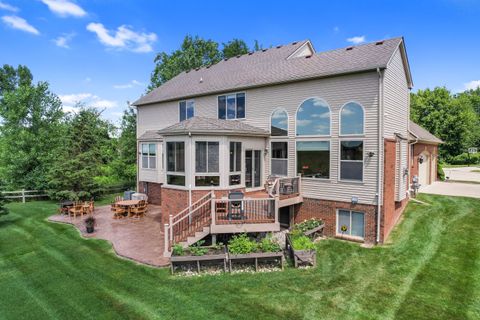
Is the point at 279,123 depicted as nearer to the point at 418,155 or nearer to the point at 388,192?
the point at 388,192

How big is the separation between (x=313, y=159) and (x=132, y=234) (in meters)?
8.54

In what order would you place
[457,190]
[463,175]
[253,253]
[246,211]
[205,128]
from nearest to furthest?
[253,253]
[246,211]
[205,128]
[457,190]
[463,175]

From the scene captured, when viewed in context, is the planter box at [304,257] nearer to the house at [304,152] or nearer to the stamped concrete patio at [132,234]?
the house at [304,152]

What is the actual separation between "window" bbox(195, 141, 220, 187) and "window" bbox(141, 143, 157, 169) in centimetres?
786

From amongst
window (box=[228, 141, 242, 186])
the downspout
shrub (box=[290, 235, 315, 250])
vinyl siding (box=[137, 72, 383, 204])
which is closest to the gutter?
the downspout

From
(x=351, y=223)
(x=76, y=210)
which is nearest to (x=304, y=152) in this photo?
(x=351, y=223)

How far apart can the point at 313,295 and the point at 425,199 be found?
41.5 feet

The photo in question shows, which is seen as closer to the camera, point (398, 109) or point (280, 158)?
point (398, 109)

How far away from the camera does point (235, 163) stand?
38.9ft

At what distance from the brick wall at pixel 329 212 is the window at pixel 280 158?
1725 millimetres

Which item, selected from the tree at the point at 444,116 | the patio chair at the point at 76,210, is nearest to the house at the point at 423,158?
the tree at the point at 444,116

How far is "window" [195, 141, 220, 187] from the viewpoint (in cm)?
1108

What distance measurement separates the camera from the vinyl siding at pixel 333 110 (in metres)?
10.8

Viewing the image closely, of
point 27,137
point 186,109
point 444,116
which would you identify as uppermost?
point 444,116
